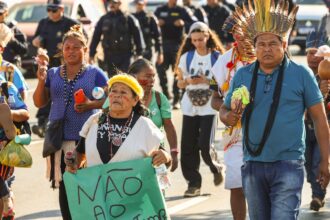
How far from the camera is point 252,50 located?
368 inches

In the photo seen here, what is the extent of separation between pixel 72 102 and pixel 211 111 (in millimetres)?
2906

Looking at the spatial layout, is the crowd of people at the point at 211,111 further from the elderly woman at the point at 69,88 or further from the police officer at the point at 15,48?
the police officer at the point at 15,48

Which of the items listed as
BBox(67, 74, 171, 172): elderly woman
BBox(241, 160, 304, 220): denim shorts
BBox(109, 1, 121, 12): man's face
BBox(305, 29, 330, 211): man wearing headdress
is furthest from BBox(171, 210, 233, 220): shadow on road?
BBox(109, 1, 121, 12): man's face

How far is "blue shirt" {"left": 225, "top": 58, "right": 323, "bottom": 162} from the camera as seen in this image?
26.6ft

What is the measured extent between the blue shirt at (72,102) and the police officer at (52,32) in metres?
6.99

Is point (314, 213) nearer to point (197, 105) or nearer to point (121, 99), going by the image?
point (197, 105)

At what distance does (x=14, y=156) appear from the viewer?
9.55 meters

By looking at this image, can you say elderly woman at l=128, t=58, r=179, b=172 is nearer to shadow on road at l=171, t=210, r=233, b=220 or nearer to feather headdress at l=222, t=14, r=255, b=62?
feather headdress at l=222, t=14, r=255, b=62

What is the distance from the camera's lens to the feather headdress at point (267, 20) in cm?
840

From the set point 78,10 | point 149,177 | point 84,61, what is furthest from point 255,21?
point 78,10

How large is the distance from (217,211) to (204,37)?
1.94m

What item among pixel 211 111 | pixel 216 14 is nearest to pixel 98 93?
pixel 211 111

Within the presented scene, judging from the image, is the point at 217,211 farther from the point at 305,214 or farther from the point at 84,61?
the point at 84,61

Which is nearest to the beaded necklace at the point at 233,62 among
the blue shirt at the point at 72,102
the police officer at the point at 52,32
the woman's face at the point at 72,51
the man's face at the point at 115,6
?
the blue shirt at the point at 72,102
